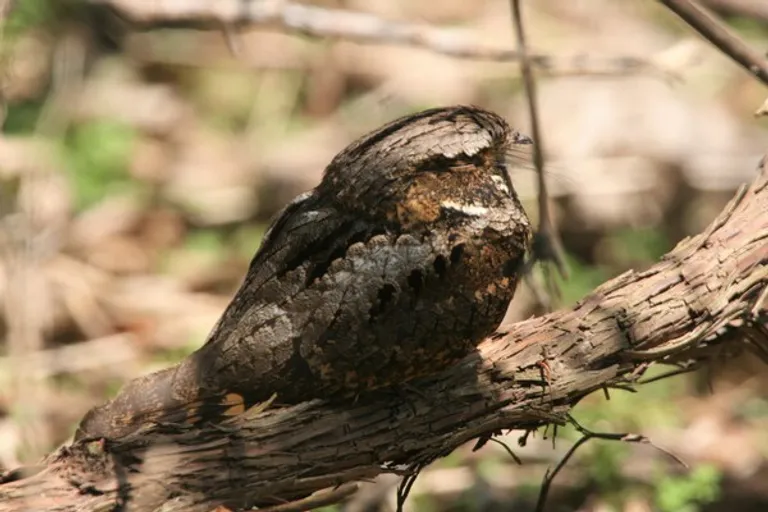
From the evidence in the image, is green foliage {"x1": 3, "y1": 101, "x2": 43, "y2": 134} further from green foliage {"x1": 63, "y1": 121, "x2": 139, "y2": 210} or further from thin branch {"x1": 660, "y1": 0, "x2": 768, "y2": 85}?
thin branch {"x1": 660, "y1": 0, "x2": 768, "y2": 85}

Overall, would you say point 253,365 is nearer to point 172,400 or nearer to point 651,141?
point 172,400

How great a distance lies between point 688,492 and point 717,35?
1647 mm

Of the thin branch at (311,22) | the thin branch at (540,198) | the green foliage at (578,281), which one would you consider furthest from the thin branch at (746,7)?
the thin branch at (540,198)

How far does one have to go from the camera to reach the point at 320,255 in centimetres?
291

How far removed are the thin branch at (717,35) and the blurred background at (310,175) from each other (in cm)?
92

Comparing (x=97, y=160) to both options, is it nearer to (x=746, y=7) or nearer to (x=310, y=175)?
(x=310, y=175)

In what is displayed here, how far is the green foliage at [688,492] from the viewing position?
399cm

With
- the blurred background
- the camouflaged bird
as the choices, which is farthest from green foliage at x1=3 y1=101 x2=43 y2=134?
the camouflaged bird

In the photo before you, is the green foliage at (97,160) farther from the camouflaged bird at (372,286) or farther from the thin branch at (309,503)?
the thin branch at (309,503)

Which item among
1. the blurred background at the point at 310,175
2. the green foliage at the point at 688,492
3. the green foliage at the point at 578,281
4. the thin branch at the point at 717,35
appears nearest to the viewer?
the thin branch at the point at 717,35

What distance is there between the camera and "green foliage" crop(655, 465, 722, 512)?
3992 mm

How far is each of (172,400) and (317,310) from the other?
0.46 meters

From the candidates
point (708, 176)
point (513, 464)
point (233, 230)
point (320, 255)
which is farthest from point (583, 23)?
point (320, 255)

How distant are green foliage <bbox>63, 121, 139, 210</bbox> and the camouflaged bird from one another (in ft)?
12.4
